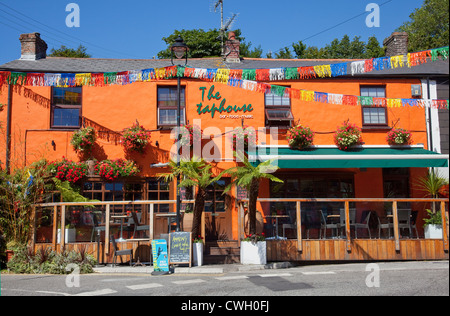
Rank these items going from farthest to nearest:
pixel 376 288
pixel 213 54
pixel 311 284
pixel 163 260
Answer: pixel 213 54
pixel 163 260
pixel 311 284
pixel 376 288

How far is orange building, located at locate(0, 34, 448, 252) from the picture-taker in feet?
49.1

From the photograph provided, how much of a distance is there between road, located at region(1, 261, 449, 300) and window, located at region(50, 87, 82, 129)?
19.8ft

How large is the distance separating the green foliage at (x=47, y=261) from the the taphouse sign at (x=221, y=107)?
21.5 feet

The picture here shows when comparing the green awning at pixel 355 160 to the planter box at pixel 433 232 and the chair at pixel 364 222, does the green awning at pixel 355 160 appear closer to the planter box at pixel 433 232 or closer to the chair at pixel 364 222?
the chair at pixel 364 222

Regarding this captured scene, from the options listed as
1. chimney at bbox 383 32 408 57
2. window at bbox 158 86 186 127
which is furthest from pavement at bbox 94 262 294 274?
chimney at bbox 383 32 408 57

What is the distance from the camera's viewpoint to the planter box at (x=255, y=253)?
1177 centimetres

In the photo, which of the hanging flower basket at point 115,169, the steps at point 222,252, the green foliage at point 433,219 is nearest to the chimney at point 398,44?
the green foliage at point 433,219

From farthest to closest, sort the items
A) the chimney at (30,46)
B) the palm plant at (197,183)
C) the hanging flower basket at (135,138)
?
the chimney at (30,46) → the hanging flower basket at (135,138) → the palm plant at (197,183)

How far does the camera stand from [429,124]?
15719 mm

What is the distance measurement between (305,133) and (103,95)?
719 centimetres

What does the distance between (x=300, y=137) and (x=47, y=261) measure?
872 cm
